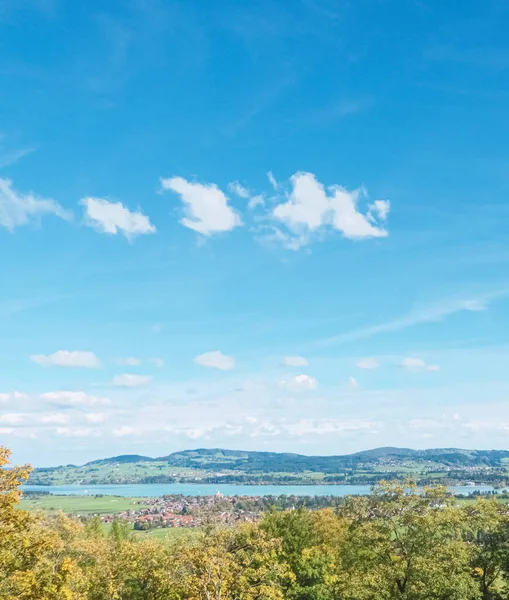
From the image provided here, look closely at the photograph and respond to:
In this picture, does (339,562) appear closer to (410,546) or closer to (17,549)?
(410,546)

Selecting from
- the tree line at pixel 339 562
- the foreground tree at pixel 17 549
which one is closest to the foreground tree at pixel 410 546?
the tree line at pixel 339 562

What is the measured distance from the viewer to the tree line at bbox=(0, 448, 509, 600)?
2578cm

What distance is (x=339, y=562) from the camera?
42.8 meters

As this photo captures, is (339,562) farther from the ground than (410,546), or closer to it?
closer to it

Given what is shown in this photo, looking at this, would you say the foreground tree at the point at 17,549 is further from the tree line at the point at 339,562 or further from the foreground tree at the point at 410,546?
the foreground tree at the point at 410,546

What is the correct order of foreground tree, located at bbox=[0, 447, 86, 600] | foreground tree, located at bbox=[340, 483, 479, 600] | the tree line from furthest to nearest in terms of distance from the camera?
foreground tree, located at bbox=[340, 483, 479, 600]
the tree line
foreground tree, located at bbox=[0, 447, 86, 600]

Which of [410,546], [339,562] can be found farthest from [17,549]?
[339,562]

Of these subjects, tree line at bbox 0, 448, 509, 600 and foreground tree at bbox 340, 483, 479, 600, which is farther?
foreground tree at bbox 340, 483, 479, 600

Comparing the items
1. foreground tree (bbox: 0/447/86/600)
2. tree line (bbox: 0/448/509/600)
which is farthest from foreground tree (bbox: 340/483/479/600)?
foreground tree (bbox: 0/447/86/600)

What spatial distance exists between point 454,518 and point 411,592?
5.17 metres

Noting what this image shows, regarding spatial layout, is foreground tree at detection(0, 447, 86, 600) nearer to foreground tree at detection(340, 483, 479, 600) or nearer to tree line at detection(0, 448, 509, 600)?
tree line at detection(0, 448, 509, 600)

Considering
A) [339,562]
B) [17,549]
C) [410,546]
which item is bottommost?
[339,562]

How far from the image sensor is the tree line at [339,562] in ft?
84.6

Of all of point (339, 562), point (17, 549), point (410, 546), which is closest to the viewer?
point (17, 549)
